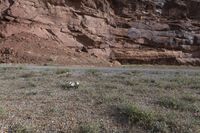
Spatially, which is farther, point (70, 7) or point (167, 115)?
point (70, 7)

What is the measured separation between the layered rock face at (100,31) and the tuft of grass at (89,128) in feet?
80.4

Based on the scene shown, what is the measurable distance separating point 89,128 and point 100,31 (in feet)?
98.9

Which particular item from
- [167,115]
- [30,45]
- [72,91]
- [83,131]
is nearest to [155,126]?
[167,115]

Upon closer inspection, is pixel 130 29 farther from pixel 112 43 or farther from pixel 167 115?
pixel 167 115

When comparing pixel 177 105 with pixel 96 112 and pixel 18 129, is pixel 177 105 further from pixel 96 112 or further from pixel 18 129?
pixel 18 129

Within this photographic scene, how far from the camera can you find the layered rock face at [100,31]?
103 ft

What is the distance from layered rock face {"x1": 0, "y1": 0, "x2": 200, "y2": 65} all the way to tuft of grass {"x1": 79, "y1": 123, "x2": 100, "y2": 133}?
80.4ft

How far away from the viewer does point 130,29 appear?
119ft

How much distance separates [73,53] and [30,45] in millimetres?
3953

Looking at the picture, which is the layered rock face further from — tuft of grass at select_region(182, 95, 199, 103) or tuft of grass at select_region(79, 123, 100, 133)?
tuft of grass at select_region(79, 123, 100, 133)

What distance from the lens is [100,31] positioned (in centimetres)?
3547

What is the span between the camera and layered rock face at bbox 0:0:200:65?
31.4 meters

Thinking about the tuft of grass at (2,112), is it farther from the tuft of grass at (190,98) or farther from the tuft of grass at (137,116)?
the tuft of grass at (190,98)

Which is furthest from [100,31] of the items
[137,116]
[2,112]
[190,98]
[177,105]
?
[137,116]
